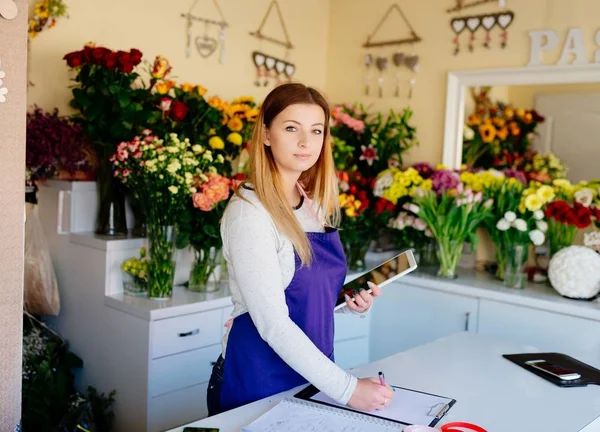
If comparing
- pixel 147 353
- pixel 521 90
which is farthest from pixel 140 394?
pixel 521 90

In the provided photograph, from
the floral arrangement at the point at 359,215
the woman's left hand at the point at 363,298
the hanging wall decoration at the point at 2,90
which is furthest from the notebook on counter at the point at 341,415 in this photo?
the floral arrangement at the point at 359,215

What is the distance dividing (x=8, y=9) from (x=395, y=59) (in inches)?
101

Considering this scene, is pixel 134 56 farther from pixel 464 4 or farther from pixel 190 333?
pixel 464 4

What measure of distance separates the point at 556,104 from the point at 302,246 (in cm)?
213

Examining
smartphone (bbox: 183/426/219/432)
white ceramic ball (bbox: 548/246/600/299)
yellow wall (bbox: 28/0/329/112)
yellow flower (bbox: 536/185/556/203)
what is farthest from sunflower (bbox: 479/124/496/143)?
smartphone (bbox: 183/426/219/432)

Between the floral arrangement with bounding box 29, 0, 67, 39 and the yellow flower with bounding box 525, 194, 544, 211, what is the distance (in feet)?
7.04

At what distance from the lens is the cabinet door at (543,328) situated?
8.67 feet

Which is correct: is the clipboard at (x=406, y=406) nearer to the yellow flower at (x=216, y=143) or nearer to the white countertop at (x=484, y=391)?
the white countertop at (x=484, y=391)

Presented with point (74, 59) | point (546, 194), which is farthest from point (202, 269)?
point (546, 194)

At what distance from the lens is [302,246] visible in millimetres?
1547

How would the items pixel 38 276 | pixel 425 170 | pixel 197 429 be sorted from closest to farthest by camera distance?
1. pixel 197 429
2. pixel 38 276
3. pixel 425 170

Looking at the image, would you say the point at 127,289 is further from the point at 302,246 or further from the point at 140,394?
the point at 302,246

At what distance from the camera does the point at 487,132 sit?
3359 millimetres

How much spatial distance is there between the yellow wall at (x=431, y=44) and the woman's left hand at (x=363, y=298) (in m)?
2.03
